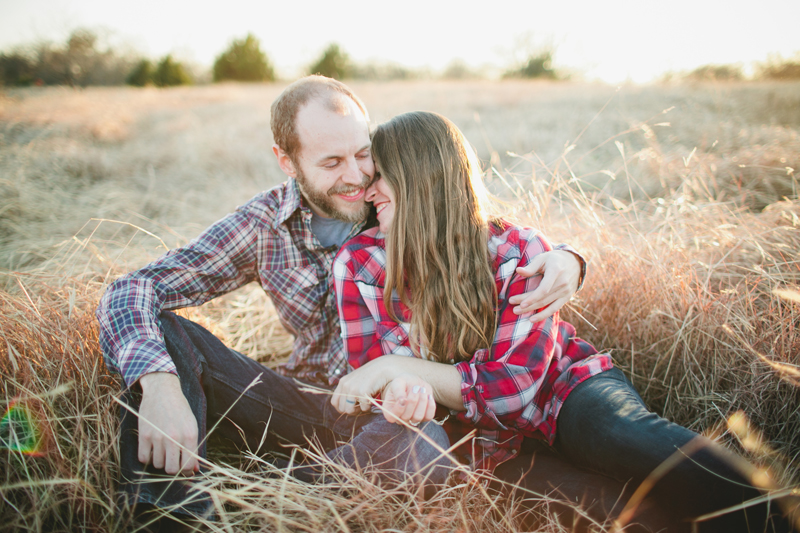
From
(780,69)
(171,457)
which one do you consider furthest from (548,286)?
(780,69)

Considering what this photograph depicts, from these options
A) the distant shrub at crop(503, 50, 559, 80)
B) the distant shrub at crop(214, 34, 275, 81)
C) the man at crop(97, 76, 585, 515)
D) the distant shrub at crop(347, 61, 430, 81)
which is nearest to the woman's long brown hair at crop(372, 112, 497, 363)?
the man at crop(97, 76, 585, 515)

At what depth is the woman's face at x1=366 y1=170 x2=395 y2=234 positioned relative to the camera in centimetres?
179

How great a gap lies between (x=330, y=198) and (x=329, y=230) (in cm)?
23

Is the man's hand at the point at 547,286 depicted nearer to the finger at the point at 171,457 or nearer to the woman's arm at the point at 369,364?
the woman's arm at the point at 369,364

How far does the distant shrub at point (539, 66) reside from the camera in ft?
77.2

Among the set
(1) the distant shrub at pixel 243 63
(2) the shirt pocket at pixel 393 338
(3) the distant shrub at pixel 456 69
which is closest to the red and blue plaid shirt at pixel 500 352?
(2) the shirt pocket at pixel 393 338

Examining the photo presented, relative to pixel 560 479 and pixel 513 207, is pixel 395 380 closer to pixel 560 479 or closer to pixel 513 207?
pixel 560 479

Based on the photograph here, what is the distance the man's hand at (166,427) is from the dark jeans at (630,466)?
121cm

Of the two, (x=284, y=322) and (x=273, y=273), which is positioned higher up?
Result: (x=273, y=273)

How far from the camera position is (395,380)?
1.44 m

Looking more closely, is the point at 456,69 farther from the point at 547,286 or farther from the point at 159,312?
the point at 159,312

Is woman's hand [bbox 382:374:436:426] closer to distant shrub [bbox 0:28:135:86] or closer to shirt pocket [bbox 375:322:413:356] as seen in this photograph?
shirt pocket [bbox 375:322:413:356]

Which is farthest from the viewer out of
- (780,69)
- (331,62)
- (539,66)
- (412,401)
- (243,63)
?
(539,66)

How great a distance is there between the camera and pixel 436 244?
69.0 inches
